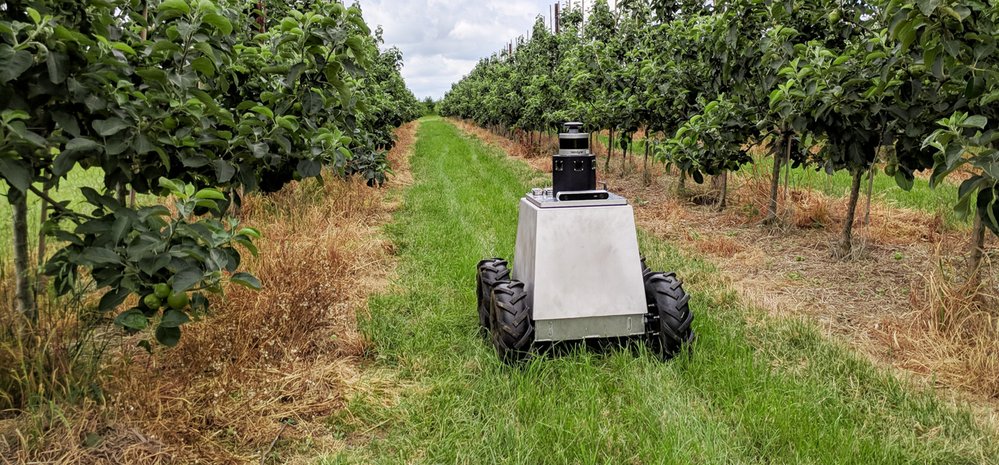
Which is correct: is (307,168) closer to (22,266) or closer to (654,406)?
(22,266)

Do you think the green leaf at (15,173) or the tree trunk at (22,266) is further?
the tree trunk at (22,266)

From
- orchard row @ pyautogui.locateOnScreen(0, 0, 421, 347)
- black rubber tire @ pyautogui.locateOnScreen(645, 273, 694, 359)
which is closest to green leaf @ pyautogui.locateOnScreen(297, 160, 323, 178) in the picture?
orchard row @ pyautogui.locateOnScreen(0, 0, 421, 347)

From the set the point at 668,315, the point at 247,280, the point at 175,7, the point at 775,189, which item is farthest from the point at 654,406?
the point at 775,189

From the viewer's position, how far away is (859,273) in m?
5.00

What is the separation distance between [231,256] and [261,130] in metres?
0.74

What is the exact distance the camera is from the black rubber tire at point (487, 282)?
11.7 ft

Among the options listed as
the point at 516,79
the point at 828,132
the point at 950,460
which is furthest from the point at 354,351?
the point at 516,79

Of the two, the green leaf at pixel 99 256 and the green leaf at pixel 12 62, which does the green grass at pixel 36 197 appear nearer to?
the green leaf at pixel 99 256

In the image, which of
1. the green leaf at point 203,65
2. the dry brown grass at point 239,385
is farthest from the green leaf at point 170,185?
the dry brown grass at point 239,385

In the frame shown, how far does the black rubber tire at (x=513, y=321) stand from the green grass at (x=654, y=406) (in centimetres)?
10

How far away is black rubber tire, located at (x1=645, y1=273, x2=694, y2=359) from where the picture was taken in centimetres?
317

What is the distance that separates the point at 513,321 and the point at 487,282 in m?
0.52

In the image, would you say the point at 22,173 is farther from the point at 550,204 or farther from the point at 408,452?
the point at 550,204

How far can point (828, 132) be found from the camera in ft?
16.3
